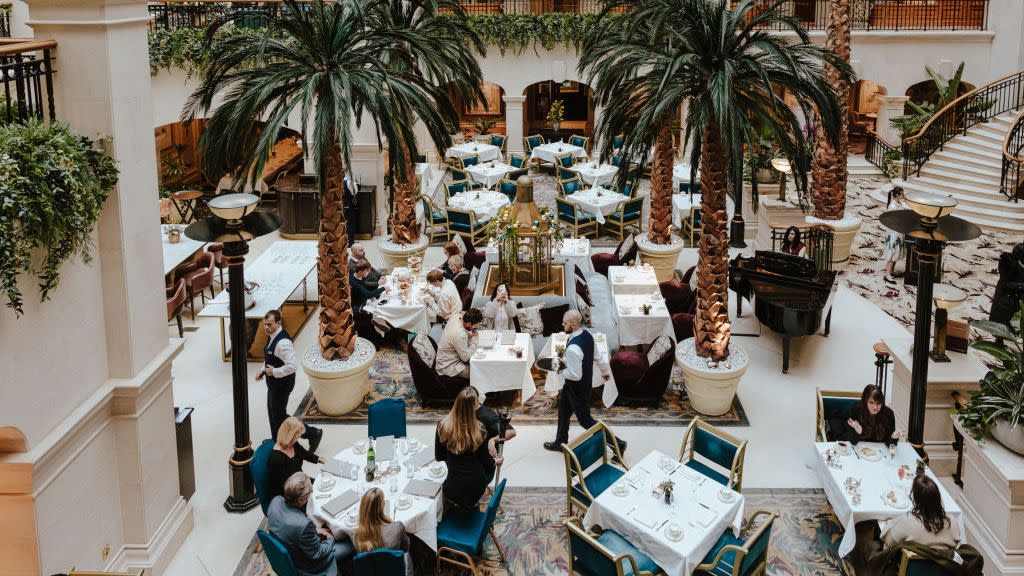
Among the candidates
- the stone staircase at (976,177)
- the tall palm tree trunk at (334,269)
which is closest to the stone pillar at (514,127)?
the stone staircase at (976,177)

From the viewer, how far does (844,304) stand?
13391 mm

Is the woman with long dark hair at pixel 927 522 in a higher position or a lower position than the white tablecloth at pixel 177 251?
lower

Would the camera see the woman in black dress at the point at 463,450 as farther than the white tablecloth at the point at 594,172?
No

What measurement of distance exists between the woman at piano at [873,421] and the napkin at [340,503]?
4.22 m

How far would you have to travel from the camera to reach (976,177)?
18.7 m

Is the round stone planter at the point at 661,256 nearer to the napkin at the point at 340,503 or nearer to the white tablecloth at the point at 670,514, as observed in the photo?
the white tablecloth at the point at 670,514

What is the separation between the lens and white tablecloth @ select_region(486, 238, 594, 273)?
1314 centimetres

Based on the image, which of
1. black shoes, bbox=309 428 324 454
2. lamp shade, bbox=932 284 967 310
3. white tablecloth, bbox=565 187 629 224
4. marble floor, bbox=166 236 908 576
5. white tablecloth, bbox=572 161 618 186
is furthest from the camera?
white tablecloth, bbox=572 161 618 186

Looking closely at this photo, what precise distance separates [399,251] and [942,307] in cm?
851

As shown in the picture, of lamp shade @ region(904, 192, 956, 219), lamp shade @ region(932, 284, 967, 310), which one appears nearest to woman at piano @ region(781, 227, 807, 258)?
lamp shade @ region(932, 284, 967, 310)

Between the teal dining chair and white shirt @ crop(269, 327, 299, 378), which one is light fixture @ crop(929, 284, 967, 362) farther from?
white shirt @ crop(269, 327, 299, 378)

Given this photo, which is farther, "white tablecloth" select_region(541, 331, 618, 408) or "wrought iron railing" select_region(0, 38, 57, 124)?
"white tablecloth" select_region(541, 331, 618, 408)

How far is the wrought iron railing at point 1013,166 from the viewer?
56.9ft

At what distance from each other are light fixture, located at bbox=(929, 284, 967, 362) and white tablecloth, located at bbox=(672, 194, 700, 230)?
27.1 feet
